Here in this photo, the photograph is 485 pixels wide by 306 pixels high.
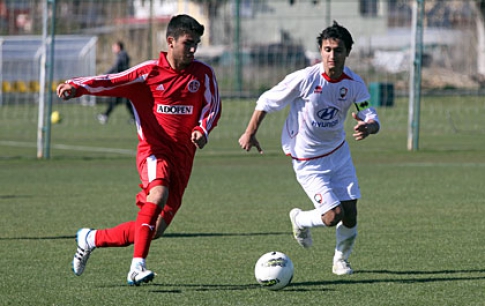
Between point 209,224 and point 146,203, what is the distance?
3.16 meters

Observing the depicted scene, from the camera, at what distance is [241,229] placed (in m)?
9.08

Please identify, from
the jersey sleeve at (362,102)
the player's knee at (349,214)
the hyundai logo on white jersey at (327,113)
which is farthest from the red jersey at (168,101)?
the player's knee at (349,214)

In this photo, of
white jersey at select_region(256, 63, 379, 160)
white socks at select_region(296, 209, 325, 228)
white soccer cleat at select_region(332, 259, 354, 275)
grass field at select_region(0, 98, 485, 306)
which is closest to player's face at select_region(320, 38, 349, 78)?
white jersey at select_region(256, 63, 379, 160)

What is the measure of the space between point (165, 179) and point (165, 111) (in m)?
0.52

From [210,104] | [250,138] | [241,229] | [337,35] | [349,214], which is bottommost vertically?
[241,229]

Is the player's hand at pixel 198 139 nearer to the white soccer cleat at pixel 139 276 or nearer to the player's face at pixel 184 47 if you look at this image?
the player's face at pixel 184 47

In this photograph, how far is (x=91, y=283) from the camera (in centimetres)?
657

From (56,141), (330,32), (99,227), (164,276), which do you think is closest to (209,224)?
(99,227)

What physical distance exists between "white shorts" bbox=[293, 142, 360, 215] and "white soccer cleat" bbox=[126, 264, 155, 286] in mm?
1604

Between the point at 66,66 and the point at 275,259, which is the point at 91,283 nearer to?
the point at 275,259

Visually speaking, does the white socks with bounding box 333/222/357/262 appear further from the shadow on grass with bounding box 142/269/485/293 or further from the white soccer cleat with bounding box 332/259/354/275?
the shadow on grass with bounding box 142/269/485/293

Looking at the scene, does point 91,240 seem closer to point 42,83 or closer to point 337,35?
point 337,35

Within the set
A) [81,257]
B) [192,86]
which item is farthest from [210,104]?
[81,257]

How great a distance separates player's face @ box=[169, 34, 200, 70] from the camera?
21.3ft
